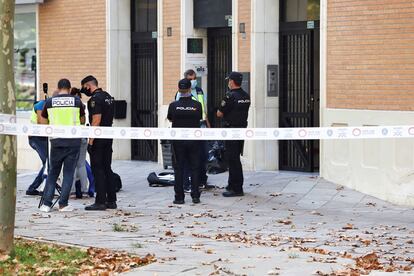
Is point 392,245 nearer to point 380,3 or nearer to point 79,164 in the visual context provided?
point 380,3

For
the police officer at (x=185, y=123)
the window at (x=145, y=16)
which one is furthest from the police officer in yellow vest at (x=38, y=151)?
the window at (x=145, y=16)

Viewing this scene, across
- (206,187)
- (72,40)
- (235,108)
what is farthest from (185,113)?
(72,40)

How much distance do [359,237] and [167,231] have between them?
241 centimetres

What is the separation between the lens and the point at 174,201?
16.2 meters

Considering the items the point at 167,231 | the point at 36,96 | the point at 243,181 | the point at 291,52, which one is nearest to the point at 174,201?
the point at 243,181

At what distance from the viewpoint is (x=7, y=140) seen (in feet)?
36.9

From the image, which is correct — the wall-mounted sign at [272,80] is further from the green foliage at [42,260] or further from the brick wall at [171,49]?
the green foliage at [42,260]

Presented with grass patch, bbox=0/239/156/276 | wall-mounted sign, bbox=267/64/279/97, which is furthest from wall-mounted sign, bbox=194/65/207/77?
grass patch, bbox=0/239/156/276

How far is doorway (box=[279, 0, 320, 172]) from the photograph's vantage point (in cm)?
1852

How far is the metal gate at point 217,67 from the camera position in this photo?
2023 centimetres

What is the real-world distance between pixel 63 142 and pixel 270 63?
5.17 m

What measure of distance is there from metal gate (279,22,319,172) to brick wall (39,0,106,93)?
489cm

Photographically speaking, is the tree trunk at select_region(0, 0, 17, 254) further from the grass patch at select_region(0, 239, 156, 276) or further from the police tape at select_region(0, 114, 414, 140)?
the police tape at select_region(0, 114, 414, 140)

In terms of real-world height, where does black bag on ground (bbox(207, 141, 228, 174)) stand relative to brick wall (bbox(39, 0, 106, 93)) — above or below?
below
